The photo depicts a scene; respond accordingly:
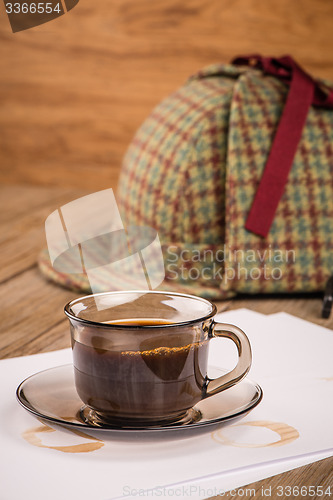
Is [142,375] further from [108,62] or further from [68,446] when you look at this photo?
[108,62]

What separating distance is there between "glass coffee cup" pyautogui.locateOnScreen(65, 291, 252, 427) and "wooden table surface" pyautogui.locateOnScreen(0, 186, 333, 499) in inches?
2.1

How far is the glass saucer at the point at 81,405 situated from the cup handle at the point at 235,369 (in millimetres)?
13

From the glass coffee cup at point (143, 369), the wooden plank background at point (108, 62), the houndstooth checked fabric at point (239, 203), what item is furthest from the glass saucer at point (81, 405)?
the wooden plank background at point (108, 62)

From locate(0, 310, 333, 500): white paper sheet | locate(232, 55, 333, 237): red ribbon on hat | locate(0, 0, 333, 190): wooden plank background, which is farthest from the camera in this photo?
locate(0, 0, 333, 190): wooden plank background

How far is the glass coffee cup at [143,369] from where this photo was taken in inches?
12.8

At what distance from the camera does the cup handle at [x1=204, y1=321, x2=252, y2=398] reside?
36cm

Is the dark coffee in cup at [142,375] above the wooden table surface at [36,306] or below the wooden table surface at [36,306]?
above

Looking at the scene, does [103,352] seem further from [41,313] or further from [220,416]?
[41,313]

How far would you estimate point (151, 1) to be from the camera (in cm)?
122

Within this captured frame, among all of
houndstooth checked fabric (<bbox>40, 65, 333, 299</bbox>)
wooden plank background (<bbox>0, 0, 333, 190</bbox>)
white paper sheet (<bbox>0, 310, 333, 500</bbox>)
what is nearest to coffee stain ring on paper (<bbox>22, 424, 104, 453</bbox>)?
white paper sheet (<bbox>0, 310, 333, 500</bbox>)

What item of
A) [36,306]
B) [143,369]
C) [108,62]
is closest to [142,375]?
[143,369]

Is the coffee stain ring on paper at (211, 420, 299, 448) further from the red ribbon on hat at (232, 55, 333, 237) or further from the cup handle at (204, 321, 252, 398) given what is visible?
the red ribbon on hat at (232, 55, 333, 237)

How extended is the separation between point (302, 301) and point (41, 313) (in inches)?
10.5

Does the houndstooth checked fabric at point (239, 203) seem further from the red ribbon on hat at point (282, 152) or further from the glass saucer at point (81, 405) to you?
the glass saucer at point (81, 405)
